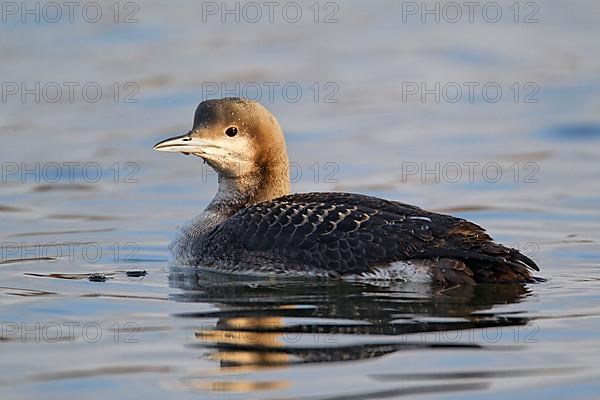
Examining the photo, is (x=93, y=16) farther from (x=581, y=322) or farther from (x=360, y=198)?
(x=581, y=322)

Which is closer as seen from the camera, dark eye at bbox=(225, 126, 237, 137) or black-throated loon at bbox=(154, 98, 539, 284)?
black-throated loon at bbox=(154, 98, 539, 284)

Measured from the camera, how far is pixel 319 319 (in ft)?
22.5

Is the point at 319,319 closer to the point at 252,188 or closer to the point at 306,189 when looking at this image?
the point at 252,188

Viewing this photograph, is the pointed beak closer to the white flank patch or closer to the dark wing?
the dark wing

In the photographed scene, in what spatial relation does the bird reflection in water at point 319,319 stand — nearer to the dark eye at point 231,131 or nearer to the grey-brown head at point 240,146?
the grey-brown head at point 240,146

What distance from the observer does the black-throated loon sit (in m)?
7.52

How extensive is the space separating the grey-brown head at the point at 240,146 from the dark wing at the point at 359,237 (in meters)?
0.47

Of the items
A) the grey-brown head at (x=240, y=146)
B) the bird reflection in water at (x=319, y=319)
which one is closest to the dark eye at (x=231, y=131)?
the grey-brown head at (x=240, y=146)

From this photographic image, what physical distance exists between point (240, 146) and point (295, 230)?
2.86 feet

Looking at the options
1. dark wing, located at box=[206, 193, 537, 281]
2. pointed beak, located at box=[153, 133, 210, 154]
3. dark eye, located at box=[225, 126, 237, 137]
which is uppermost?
dark eye, located at box=[225, 126, 237, 137]

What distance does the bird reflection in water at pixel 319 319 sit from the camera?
6.13m

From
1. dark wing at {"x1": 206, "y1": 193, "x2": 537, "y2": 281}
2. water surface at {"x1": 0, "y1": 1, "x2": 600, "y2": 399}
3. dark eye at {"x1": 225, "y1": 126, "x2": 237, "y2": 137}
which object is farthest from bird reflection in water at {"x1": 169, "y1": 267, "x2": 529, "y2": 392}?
dark eye at {"x1": 225, "y1": 126, "x2": 237, "y2": 137}

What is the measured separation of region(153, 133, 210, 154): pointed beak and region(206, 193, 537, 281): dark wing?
20.5 inches

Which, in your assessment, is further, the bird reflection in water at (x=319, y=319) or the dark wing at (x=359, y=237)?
the dark wing at (x=359, y=237)
